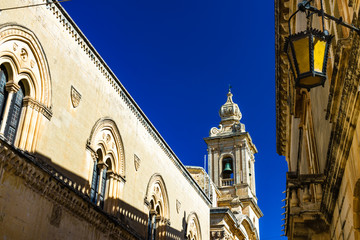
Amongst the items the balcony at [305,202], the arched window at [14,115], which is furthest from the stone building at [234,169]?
the arched window at [14,115]

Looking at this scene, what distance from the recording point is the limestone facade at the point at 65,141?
10.2m

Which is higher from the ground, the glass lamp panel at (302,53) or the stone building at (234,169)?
the stone building at (234,169)

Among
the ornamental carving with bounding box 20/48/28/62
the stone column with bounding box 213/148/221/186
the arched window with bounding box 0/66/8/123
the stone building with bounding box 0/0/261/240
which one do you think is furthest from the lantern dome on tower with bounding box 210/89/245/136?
the arched window with bounding box 0/66/8/123

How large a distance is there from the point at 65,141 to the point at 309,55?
8.49 meters

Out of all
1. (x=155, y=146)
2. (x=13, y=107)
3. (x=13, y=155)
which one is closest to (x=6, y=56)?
(x=13, y=107)

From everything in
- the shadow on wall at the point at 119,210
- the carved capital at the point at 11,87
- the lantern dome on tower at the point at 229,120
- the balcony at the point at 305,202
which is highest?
the lantern dome on tower at the point at 229,120

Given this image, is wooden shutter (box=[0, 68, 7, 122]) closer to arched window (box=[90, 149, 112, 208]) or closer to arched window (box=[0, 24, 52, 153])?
arched window (box=[0, 24, 52, 153])

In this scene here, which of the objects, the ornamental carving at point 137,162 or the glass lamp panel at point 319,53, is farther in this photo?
the ornamental carving at point 137,162

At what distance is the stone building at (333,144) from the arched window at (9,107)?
6470 millimetres

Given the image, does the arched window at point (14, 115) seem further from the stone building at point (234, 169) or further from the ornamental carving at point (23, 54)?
the stone building at point (234, 169)

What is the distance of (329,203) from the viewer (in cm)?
870

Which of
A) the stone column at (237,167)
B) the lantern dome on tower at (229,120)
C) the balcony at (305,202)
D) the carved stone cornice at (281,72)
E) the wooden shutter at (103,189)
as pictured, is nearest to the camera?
the balcony at (305,202)

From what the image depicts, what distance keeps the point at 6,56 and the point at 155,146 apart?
33.6 ft

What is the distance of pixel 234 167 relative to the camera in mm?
43188
